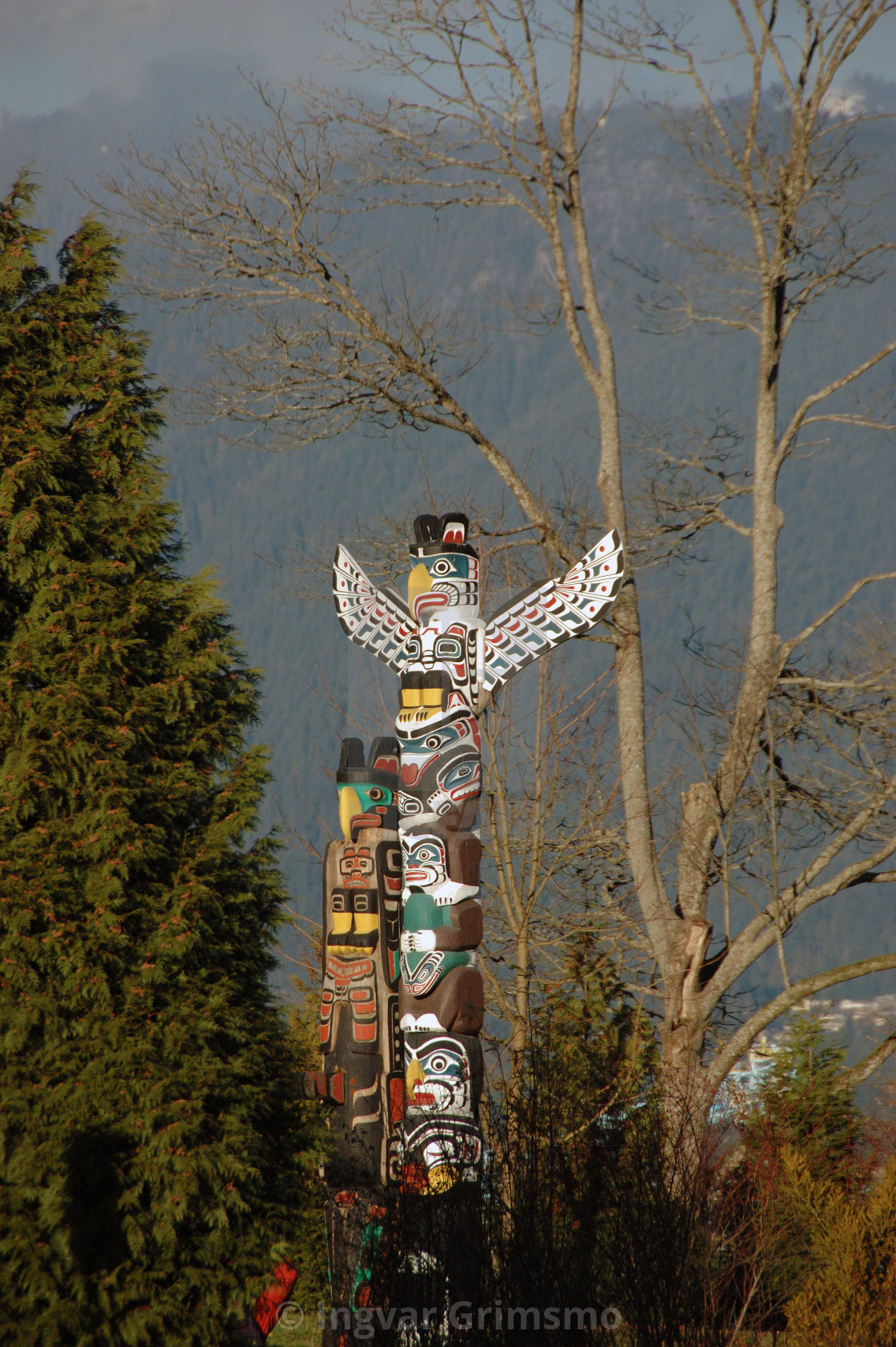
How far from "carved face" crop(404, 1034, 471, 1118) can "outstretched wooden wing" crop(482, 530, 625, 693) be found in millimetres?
2295

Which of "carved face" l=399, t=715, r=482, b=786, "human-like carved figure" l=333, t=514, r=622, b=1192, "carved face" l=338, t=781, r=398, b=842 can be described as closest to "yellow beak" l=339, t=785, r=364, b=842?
"carved face" l=338, t=781, r=398, b=842

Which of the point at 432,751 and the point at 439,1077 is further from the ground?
the point at 432,751

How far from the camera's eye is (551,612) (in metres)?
7.95

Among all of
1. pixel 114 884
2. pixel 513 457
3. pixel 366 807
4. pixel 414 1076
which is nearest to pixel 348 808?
pixel 366 807

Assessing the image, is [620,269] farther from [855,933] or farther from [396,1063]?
[396,1063]

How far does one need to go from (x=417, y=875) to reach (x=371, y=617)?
6.35ft

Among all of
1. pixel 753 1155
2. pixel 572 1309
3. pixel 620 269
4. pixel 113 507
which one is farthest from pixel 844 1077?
pixel 620 269

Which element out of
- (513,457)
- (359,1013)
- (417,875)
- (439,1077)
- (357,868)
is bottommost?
(439,1077)

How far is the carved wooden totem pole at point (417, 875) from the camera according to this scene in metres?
7.35

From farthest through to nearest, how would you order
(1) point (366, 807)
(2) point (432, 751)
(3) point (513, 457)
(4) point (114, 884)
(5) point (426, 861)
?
1. (3) point (513, 457)
2. (1) point (366, 807)
3. (2) point (432, 751)
4. (5) point (426, 861)
5. (4) point (114, 884)

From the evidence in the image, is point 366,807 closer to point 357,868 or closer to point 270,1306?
point 357,868

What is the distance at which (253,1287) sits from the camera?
248 inches

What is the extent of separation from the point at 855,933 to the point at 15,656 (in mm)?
99891

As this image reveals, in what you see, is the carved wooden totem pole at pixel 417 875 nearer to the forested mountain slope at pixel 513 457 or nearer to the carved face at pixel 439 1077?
the carved face at pixel 439 1077
